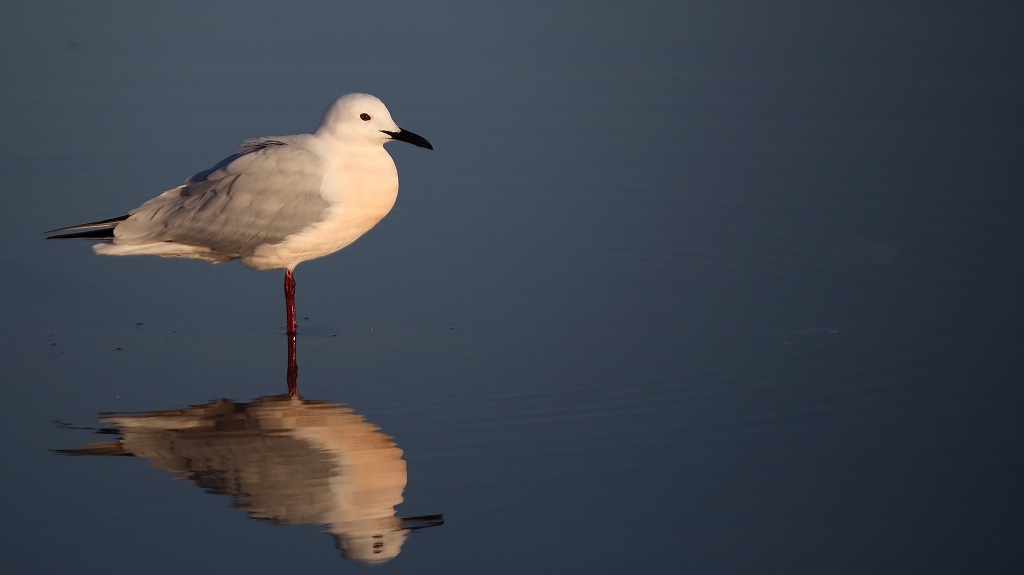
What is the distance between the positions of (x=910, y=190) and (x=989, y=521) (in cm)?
589

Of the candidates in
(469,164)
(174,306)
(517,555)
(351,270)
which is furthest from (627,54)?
(517,555)

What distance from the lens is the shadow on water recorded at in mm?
6977

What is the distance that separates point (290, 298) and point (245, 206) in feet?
2.31

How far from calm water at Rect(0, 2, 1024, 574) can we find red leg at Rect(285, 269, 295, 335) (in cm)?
12

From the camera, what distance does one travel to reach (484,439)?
7.80 metres

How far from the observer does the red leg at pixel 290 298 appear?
965 cm

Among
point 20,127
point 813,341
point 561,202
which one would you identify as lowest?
point 813,341

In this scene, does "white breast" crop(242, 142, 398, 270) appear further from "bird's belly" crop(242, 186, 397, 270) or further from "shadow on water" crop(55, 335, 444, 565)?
"shadow on water" crop(55, 335, 444, 565)

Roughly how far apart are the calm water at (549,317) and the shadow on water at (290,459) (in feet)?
0.08

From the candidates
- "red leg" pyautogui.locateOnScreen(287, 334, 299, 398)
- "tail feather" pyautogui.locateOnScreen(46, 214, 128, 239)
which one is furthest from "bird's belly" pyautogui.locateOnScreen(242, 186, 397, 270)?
"tail feather" pyautogui.locateOnScreen(46, 214, 128, 239)

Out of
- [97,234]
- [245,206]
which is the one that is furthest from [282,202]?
[97,234]

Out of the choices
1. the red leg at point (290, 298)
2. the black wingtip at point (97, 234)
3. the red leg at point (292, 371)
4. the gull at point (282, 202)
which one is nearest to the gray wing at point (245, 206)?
the gull at point (282, 202)

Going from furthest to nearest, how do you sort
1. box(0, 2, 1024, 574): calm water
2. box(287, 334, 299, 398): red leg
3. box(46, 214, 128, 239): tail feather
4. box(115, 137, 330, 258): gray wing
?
1. box(46, 214, 128, 239): tail feather
2. box(115, 137, 330, 258): gray wing
3. box(287, 334, 299, 398): red leg
4. box(0, 2, 1024, 574): calm water

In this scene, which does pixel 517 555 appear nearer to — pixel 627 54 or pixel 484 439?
pixel 484 439
